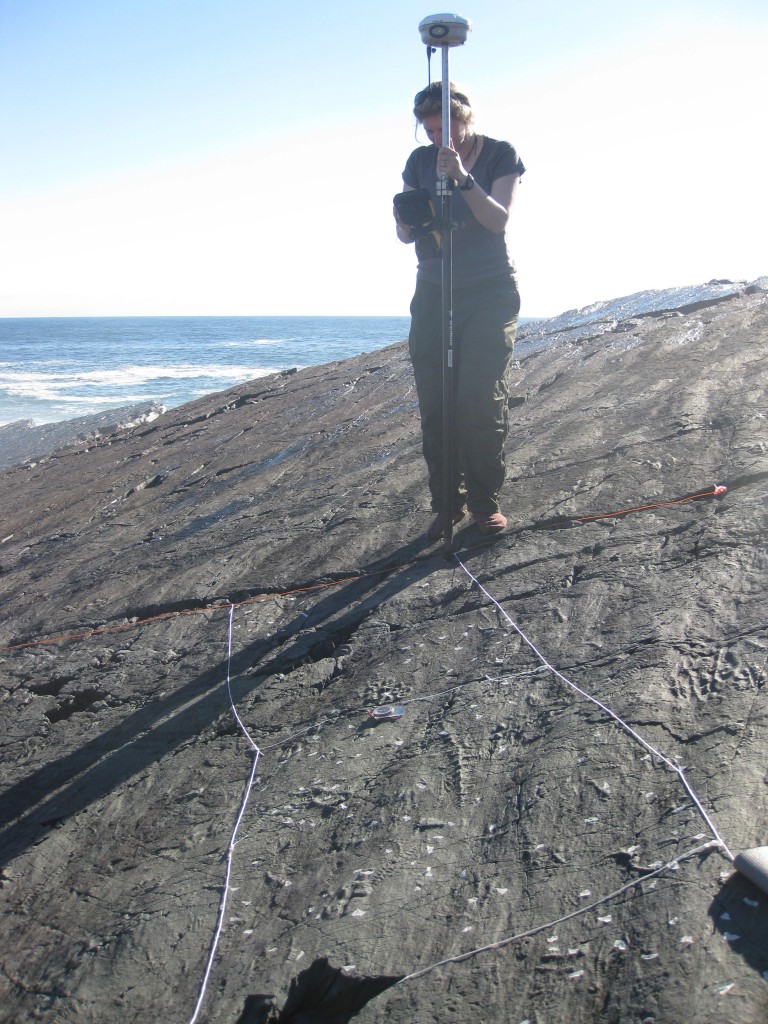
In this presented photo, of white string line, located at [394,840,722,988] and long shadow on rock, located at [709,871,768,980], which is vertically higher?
long shadow on rock, located at [709,871,768,980]

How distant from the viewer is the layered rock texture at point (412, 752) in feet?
5.80

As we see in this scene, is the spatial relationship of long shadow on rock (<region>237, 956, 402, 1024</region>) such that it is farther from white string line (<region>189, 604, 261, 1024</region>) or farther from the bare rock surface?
the bare rock surface

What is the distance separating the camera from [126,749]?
9.46 ft

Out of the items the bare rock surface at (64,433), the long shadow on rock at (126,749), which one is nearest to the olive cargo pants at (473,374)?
the long shadow on rock at (126,749)

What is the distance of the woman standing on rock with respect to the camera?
3.34 meters

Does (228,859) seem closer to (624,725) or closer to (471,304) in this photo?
(624,725)

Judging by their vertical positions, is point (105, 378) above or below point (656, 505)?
below

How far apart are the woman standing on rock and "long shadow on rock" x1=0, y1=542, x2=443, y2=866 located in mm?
645

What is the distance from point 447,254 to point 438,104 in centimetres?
59

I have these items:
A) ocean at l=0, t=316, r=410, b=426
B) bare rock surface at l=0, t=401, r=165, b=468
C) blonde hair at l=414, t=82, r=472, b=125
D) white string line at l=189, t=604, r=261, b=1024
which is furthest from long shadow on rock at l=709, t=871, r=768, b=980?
ocean at l=0, t=316, r=410, b=426

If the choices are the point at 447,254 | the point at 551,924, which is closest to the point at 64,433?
the point at 447,254

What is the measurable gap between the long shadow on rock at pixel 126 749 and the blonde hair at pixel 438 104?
196cm

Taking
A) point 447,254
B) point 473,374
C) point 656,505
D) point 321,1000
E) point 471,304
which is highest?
point 447,254

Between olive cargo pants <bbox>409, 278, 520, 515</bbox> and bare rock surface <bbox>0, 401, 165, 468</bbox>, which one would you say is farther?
bare rock surface <bbox>0, 401, 165, 468</bbox>
